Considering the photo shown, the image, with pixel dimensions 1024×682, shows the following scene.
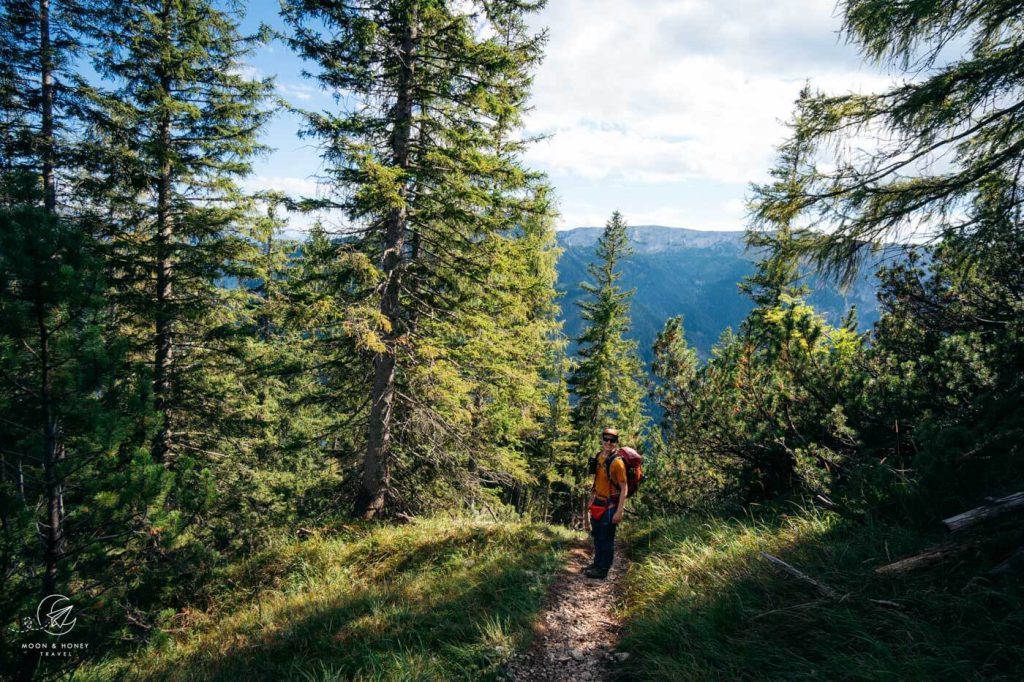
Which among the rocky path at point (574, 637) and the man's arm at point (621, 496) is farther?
the man's arm at point (621, 496)

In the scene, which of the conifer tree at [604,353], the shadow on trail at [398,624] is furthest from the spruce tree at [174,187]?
the conifer tree at [604,353]

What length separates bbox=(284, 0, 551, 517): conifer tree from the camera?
28.1 feet

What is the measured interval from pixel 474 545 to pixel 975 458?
6.59 m

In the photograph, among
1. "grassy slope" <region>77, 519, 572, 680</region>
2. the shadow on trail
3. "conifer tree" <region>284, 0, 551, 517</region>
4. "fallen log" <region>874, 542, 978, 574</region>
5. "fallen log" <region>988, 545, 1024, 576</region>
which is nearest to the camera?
"fallen log" <region>988, 545, 1024, 576</region>

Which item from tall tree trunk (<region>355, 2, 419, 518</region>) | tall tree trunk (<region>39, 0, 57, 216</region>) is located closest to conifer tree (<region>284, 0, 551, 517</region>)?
tall tree trunk (<region>355, 2, 419, 518</region>)

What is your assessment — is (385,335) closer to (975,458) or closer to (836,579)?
(836,579)

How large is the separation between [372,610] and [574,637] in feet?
8.14

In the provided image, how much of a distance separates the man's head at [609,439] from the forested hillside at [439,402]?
17 centimetres

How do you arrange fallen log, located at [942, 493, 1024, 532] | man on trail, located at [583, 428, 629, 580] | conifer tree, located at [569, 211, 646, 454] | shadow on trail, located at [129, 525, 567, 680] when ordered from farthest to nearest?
conifer tree, located at [569, 211, 646, 454] < man on trail, located at [583, 428, 629, 580] < shadow on trail, located at [129, 525, 567, 680] < fallen log, located at [942, 493, 1024, 532]

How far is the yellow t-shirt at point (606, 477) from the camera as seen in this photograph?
6531 millimetres

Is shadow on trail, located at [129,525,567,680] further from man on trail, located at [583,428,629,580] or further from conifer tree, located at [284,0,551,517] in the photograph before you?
conifer tree, located at [284,0,551,517]

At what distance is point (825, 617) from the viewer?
3.32m

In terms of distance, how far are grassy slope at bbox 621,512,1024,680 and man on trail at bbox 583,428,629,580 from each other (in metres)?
1.31

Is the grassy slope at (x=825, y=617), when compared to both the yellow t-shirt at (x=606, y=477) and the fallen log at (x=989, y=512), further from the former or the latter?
the yellow t-shirt at (x=606, y=477)
